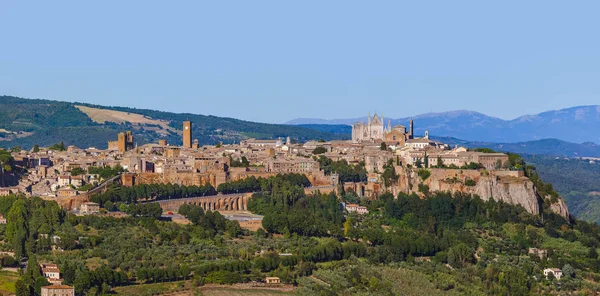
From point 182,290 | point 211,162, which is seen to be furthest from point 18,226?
point 211,162

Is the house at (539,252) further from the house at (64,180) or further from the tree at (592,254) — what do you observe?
the house at (64,180)

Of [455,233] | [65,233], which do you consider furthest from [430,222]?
[65,233]

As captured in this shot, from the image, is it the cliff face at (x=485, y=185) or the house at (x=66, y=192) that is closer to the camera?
the house at (x=66, y=192)

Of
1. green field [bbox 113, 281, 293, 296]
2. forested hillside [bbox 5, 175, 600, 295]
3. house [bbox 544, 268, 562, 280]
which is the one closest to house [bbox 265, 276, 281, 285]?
forested hillside [bbox 5, 175, 600, 295]

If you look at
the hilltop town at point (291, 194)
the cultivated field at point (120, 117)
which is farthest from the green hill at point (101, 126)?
the hilltop town at point (291, 194)

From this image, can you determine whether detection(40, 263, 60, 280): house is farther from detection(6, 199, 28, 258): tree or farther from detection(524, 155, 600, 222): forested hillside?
detection(524, 155, 600, 222): forested hillside

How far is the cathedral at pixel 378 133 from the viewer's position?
7531cm

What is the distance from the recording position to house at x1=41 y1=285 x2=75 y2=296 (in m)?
40.5

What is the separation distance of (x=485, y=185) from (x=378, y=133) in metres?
22.8

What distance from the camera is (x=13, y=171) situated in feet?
208

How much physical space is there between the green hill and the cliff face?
6599cm

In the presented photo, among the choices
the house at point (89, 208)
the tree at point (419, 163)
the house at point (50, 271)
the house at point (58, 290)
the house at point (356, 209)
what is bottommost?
the house at point (58, 290)

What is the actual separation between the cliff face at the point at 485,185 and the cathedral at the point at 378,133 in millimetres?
11286

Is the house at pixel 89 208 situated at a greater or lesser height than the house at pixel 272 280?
greater
